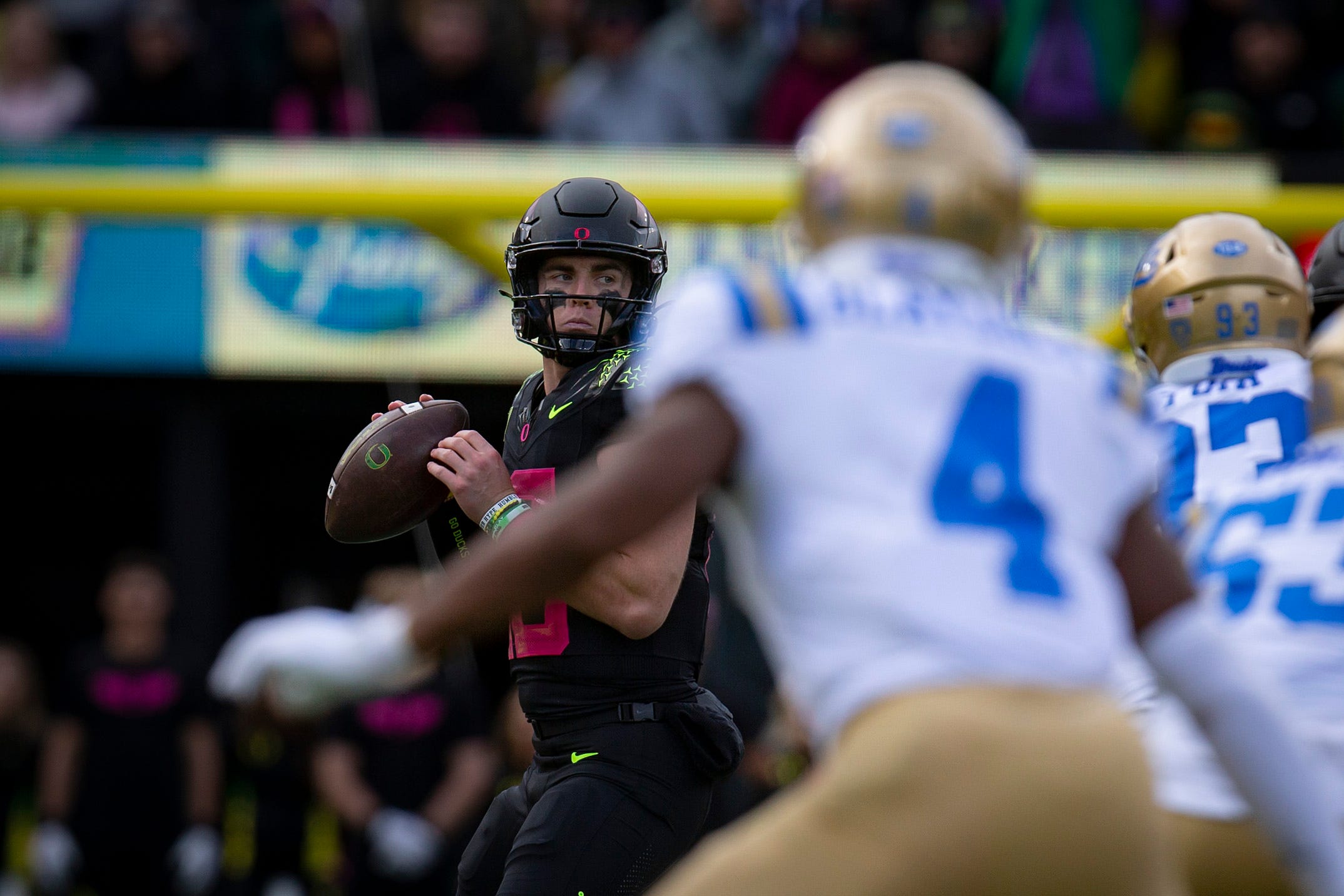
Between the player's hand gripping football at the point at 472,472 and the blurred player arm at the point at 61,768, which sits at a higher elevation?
the player's hand gripping football at the point at 472,472

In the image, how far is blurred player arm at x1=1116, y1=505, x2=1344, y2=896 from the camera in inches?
84.3

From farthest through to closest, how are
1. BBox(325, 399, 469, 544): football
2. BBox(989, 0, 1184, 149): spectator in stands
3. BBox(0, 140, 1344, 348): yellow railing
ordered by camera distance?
BBox(989, 0, 1184, 149): spectator in stands < BBox(0, 140, 1344, 348): yellow railing < BBox(325, 399, 469, 544): football

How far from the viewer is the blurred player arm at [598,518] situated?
2.01m

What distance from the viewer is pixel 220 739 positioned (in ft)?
25.8

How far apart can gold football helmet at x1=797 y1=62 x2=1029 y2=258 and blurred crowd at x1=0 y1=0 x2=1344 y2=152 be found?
253 inches

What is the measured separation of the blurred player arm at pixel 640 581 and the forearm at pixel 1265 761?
4.10ft

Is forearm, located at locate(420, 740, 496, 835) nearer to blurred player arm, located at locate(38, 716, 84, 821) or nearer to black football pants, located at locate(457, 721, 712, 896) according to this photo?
blurred player arm, located at locate(38, 716, 84, 821)

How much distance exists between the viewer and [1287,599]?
2.70 metres

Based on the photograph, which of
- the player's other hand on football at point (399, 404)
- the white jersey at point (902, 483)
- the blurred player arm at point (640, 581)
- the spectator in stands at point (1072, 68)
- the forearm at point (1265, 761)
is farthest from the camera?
the spectator in stands at point (1072, 68)

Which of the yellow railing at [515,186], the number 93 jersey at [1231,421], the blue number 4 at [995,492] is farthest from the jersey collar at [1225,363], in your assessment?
the yellow railing at [515,186]

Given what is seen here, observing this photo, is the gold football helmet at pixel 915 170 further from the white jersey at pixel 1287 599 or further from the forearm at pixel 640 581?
the forearm at pixel 640 581

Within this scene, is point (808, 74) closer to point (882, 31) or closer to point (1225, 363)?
point (882, 31)

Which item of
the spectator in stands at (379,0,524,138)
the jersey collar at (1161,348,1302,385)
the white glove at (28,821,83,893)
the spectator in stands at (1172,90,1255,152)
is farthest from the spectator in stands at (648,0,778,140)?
the jersey collar at (1161,348,1302,385)

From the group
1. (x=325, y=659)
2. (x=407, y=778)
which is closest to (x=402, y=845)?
(x=407, y=778)
